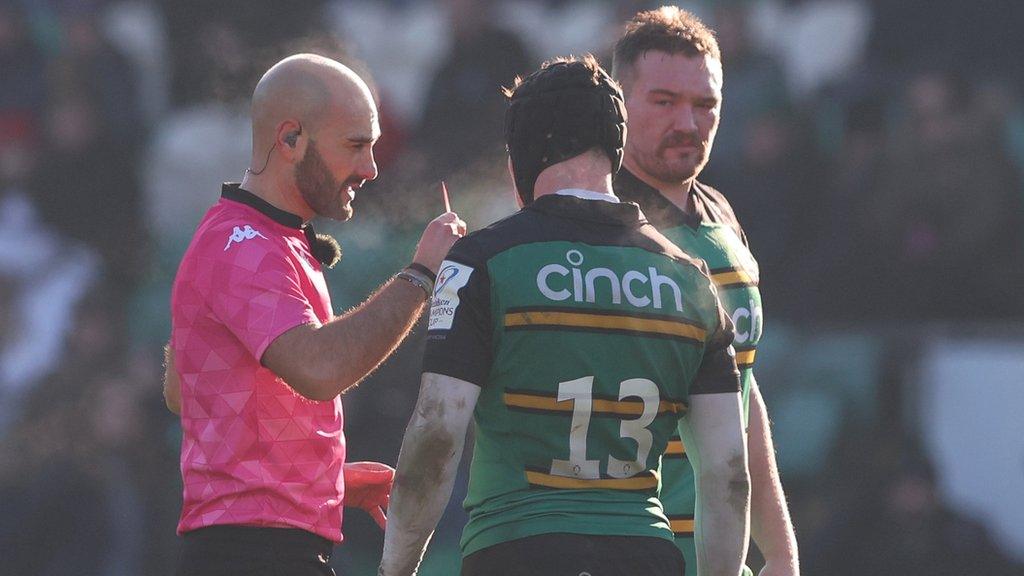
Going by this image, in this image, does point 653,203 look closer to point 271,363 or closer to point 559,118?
point 559,118

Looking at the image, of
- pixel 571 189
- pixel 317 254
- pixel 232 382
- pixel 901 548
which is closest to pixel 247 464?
pixel 232 382

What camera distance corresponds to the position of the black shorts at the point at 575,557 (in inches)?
132

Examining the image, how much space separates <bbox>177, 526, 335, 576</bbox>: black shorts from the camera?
3.82m

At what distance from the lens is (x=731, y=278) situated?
4562 millimetres

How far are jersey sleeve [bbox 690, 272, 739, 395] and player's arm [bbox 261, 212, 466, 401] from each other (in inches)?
30.0

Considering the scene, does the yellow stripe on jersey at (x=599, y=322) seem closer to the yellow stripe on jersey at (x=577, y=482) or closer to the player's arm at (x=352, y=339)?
the yellow stripe on jersey at (x=577, y=482)

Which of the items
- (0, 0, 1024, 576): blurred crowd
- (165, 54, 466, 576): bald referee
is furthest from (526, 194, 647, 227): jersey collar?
(0, 0, 1024, 576): blurred crowd

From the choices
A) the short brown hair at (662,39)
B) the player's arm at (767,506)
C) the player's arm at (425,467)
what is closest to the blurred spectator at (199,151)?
the short brown hair at (662,39)

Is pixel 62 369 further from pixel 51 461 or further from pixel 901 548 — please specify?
pixel 901 548

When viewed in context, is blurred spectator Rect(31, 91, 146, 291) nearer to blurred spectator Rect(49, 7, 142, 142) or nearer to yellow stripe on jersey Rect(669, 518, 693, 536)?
blurred spectator Rect(49, 7, 142, 142)

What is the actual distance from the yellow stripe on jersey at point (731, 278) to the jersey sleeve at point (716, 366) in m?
0.95

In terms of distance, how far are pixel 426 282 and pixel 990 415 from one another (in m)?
7.06

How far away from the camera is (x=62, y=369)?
35.0 feet

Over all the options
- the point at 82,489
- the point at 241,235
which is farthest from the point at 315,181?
the point at 82,489
